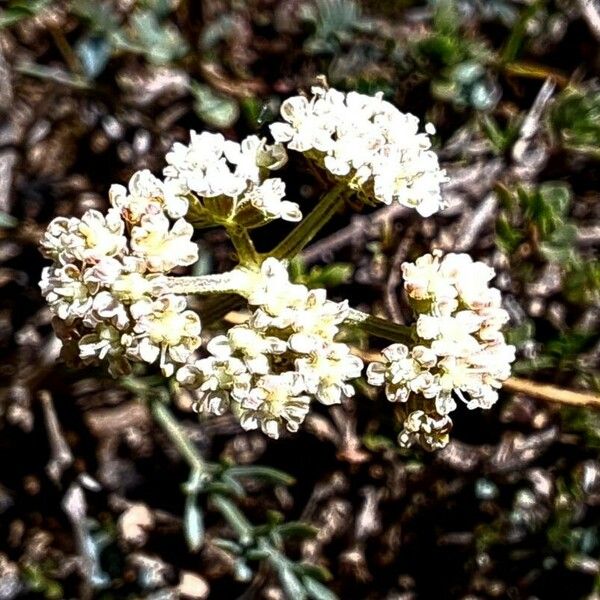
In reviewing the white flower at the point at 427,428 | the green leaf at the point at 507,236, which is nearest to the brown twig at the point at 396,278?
the green leaf at the point at 507,236

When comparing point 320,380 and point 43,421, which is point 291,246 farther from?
point 43,421

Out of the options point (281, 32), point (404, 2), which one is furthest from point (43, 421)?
point (404, 2)

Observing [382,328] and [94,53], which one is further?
[94,53]

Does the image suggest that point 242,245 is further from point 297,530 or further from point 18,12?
point 18,12

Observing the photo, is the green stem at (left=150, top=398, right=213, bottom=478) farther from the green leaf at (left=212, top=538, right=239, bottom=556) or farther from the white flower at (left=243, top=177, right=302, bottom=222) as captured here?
the white flower at (left=243, top=177, right=302, bottom=222)

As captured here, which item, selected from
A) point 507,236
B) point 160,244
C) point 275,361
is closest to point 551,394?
point 507,236

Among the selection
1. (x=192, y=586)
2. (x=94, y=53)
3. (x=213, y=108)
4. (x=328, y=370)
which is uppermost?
(x=94, y=53)

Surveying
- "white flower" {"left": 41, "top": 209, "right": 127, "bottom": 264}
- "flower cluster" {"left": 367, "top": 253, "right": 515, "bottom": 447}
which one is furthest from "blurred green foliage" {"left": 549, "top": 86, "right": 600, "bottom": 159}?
"white flower" {"left": 41, "top": 209, "right": 127, "bottom": 264}
